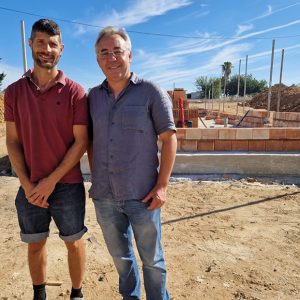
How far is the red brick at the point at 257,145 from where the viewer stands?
6074 millimetres

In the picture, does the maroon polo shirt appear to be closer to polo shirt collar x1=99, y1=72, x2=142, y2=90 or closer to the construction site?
polo shirt collar x1=99, y1=72, x2=142, y2=90

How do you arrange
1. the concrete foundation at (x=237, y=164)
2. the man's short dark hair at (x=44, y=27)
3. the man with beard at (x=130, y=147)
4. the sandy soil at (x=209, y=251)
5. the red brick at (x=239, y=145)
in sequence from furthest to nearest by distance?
1. the red brick at (x=239, y=145)
2. the concrete foundation at (x=237, y=164)
3. the sandy soil at (x=209, y=251)
4. the man's short dark hair at (x=44, y=27)
5. the man with beard at (x=130, y=147)

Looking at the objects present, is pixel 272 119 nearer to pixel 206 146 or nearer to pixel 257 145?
pixel 257 145

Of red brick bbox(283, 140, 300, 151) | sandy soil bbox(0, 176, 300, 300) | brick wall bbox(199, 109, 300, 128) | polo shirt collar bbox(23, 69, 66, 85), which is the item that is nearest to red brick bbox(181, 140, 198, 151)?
sandy soil bbox(0, 176, 300, 300)

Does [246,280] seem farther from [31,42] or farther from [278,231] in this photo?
[31,42]

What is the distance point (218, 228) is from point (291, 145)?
3.08m

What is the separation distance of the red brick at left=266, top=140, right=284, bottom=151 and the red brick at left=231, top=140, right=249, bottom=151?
0.40 m

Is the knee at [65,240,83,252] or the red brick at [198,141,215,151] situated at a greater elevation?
the red brick at [198,141,215,151]

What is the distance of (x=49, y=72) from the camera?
206 centimetres

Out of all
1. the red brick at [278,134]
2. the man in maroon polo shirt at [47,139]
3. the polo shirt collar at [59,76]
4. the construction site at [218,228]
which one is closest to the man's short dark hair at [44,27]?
the man in maroon polo shirt at [47,139]

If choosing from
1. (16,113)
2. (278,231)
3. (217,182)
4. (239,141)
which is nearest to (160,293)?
(16,113)

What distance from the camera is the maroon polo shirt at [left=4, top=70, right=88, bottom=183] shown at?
2.01m

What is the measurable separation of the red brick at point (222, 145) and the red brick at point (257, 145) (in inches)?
16.0

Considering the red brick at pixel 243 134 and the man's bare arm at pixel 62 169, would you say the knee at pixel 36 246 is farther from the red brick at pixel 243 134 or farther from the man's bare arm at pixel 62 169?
the red brick at pixel 243 134
